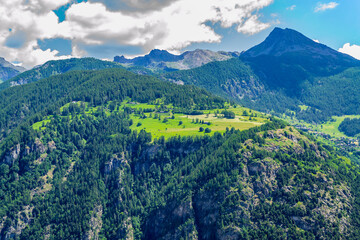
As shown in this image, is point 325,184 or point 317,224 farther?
point 325,184

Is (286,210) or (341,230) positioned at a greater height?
(286,210)

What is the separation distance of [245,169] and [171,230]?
69.0m

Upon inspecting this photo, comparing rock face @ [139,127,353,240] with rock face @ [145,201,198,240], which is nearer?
rock face @ [139,127,353,240]

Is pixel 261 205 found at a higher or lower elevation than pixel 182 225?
higher

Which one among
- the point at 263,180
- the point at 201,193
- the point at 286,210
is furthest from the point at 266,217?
the point at 201,193

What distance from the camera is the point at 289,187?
619ft

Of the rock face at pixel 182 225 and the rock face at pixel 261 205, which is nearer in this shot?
the rock face at pixel 261 205

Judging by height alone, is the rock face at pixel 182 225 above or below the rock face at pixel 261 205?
below

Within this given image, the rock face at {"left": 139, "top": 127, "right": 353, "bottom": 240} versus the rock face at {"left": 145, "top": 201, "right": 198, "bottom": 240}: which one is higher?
the rock face at {"left": 139, "top": 127, "right": 353, "bottom": 240}

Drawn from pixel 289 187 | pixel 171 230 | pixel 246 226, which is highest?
pixel 289 187

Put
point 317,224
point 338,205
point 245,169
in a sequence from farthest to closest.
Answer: point 245,169 → point 338,205 → point 317,224

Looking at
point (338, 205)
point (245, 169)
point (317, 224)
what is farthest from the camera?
point (245, 169)

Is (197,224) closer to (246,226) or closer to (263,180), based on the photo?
(246,226)

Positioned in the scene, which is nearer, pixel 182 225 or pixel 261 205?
pixel 261 205
